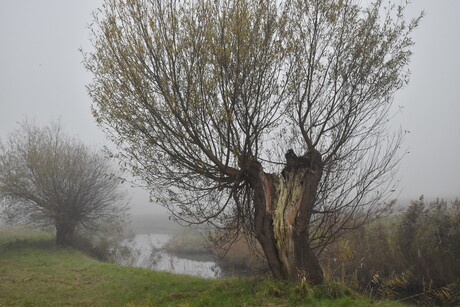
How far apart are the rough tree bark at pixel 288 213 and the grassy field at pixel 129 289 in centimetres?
53

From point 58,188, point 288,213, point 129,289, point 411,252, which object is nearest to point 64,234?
point 58,188

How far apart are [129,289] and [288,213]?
699cm

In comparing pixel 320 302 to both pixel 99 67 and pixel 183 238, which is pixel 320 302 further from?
pixel 183 238

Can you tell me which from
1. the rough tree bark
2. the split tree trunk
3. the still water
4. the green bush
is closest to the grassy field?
the rough tree bark

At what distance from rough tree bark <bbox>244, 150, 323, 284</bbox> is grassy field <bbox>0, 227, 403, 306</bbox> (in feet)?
1.72

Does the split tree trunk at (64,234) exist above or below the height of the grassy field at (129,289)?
above

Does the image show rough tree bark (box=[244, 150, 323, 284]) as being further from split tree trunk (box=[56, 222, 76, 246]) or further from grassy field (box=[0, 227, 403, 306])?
split tree trunk (box=[56, 222, 76, 246])

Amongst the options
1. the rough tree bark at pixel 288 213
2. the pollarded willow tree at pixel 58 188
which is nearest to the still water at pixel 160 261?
the pollarded willow tree at pixel 58 188

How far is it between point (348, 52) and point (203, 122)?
487 cm

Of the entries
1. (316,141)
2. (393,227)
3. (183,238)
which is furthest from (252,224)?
(183,238)

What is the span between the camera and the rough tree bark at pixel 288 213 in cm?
891

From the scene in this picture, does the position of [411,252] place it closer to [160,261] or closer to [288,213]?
[288,213]

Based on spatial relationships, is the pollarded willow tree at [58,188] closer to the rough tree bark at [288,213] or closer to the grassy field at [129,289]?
the grassy field at [129,289]

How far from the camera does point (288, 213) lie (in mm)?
9336
